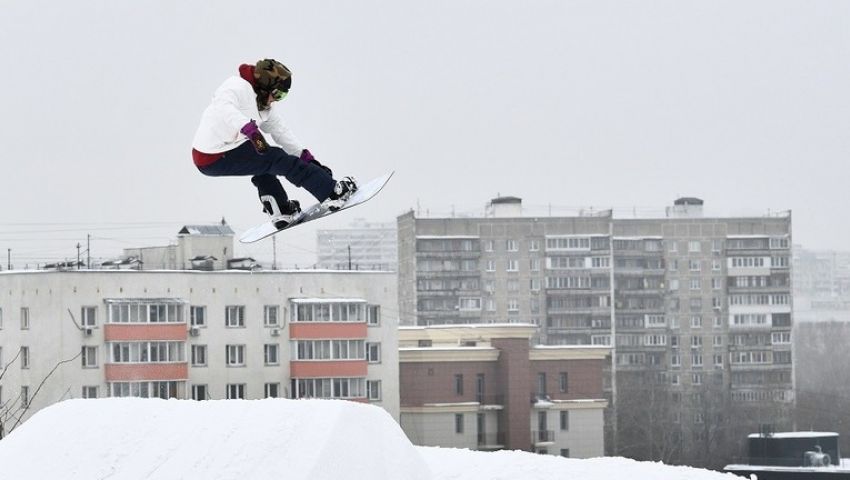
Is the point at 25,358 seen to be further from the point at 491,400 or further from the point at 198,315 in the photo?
the point at 491,400

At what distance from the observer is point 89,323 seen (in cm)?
6169

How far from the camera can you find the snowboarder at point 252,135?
12219mm

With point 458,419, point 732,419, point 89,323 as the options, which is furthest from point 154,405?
point 732,419

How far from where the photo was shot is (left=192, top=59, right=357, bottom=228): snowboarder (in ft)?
40.1

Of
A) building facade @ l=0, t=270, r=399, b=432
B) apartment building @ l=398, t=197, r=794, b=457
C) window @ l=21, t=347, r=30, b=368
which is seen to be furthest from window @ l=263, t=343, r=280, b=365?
apartment building @ l=398, t=197, r=794, b=457

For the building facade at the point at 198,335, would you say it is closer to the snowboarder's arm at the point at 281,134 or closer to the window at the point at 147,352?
the window at the point at 147,352

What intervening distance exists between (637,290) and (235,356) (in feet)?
150

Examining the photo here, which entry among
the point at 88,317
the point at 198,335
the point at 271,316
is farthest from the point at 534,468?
the point at 271,316

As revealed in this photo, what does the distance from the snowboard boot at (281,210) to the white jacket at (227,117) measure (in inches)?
68.9

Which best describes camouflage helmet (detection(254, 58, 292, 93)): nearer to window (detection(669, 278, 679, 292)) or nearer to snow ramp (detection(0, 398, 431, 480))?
snow ramp (detection(0, 398, 431, 480))

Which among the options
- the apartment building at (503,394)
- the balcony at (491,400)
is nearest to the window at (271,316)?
the apartment building at (503,394)

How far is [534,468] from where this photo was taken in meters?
30.0

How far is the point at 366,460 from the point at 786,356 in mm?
91658

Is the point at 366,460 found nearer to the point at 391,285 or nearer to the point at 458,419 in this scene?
the point at 391,285
